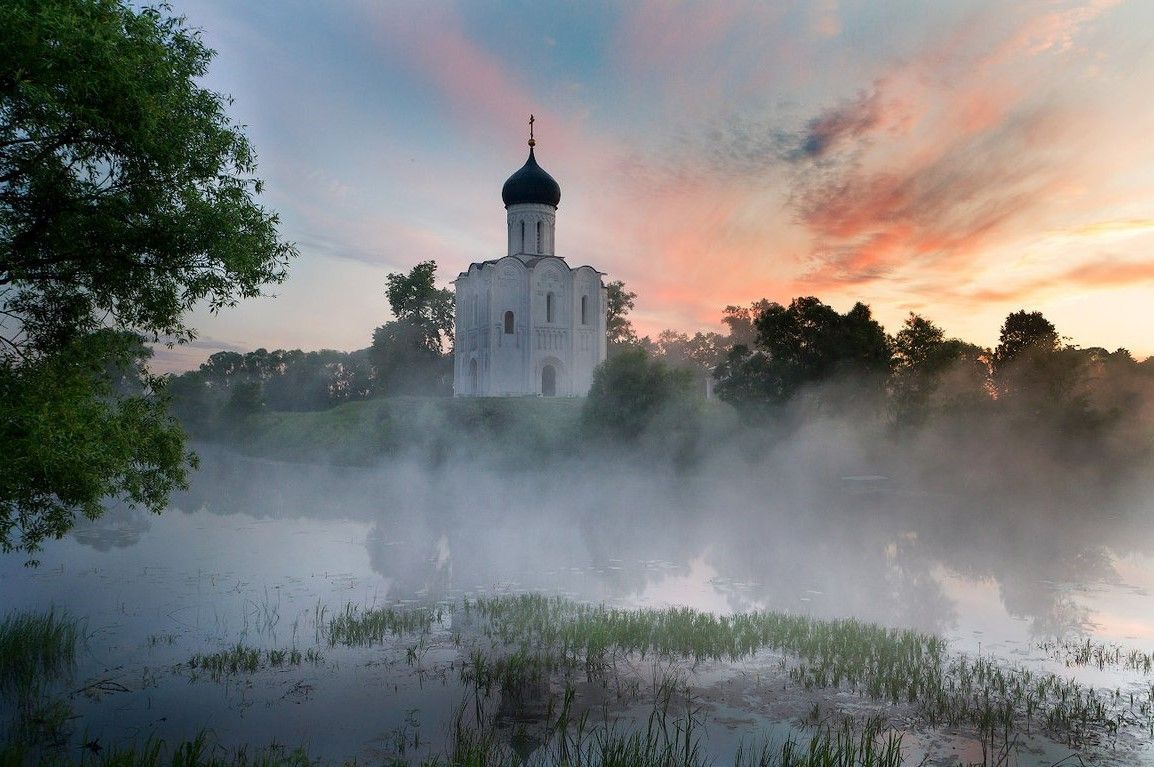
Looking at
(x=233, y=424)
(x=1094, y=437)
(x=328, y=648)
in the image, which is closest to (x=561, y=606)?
(x=328, y=648)

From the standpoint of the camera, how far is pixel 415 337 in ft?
203

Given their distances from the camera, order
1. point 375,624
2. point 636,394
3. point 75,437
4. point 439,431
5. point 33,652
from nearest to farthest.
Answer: point 75,437
point 33,652
point 375,624
point 636,394
point 439,431

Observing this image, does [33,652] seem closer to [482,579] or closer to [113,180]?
[113,180]

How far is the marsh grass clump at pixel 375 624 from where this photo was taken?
35.7ft

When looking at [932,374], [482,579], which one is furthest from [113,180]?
[932,374]

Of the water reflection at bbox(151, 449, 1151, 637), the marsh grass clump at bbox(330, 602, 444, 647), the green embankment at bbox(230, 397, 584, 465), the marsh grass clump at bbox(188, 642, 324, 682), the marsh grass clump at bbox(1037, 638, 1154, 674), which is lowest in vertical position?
the marsh grass clump at bbox(1037, 638, 1154, 674)

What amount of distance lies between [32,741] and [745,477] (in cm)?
3489

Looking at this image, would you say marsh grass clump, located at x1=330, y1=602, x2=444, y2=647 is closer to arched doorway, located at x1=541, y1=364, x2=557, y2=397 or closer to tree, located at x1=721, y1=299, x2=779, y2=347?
arched doorway, located at x1=541, y1=364, x2=557, y2=397

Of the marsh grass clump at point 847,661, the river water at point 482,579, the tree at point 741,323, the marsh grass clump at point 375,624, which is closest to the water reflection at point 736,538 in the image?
the river water at point 482,579

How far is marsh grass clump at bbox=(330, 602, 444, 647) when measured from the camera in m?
10.9

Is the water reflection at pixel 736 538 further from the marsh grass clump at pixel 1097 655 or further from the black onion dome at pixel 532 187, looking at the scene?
the black onion dome at pixel 532 187

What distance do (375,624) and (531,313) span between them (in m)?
42.6

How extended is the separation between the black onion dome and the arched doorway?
12.6m

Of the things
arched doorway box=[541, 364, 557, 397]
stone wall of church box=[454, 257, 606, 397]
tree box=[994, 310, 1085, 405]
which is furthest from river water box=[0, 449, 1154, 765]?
arched doorway box=[541, 364, 557, 397]
